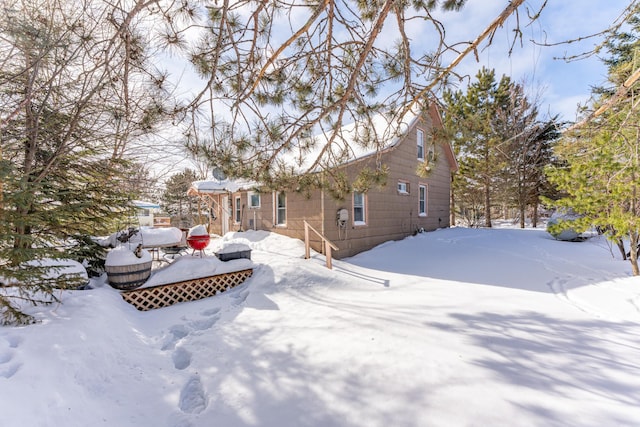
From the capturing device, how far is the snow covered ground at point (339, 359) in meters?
2.03

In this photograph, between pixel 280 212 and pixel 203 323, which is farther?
pixel 280 212

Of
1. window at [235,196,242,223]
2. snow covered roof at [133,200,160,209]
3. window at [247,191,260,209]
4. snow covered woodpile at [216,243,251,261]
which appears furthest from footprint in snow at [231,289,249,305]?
window at [235,196,242,223]

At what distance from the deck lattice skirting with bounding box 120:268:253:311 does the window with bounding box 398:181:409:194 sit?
7.14 meters

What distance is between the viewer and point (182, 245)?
23.7 feet

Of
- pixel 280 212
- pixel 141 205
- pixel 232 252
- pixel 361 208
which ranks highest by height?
pixel 141 205

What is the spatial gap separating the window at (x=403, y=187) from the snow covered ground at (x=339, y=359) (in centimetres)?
606

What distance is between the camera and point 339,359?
9.27 ft

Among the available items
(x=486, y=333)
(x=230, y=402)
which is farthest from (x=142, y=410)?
(x=486, y=333)

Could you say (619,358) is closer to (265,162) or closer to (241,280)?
(265,162)

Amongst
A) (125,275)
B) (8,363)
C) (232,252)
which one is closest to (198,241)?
(232,252)

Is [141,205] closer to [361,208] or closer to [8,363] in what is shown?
[361,208]

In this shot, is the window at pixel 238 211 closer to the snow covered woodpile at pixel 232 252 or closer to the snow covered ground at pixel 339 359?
the snow covered woodpile at pixel 232 252

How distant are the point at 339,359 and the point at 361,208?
6.83 meters

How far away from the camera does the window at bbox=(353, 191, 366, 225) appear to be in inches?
357
